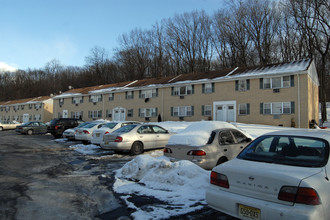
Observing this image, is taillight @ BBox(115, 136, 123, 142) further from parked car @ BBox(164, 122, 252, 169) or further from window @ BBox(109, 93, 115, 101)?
window @ BBox(109, 93, 115, 101)

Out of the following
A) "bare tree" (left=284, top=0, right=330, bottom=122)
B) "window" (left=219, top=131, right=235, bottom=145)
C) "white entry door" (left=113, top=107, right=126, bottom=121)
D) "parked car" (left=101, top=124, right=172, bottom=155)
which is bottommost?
"parked car" (left=101, top=124, right=172, bottom=155)

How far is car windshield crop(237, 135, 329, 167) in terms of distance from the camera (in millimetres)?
3506

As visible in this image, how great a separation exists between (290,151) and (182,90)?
24899 millimetres

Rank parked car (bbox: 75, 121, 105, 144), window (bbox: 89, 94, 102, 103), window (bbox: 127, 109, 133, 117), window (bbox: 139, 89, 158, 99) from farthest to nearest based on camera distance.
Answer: window (bbox: 89, 94, 102, 103), window (bbox: 127, 109, 133, 117), window (bbox: 139, 89, 158, 99), parked car (bbox: 75, 121, 105, 144)

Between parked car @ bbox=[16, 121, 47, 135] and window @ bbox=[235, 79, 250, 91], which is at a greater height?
window @ bbox=[235, 79, 250, 91]

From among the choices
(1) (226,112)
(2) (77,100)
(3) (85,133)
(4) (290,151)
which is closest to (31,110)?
(2) (77,100)

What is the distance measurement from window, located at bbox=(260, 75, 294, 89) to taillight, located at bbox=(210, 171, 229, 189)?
20.7m

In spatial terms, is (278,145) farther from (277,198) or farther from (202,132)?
(202,132)

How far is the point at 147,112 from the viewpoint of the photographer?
3155 cm

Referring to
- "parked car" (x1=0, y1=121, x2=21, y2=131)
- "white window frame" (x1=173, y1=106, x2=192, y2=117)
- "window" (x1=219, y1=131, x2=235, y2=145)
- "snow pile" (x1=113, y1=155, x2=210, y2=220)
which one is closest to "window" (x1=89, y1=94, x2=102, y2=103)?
"parked car" (x1=0, y1=121, x2=21, y2=131)

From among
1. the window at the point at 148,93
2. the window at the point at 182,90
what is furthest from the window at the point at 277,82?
the window at the point at 148,93

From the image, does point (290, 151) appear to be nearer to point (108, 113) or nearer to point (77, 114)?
point (108, 113)

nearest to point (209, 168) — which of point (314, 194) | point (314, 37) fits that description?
point (314, 194)

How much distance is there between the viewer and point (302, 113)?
69.1 feet
